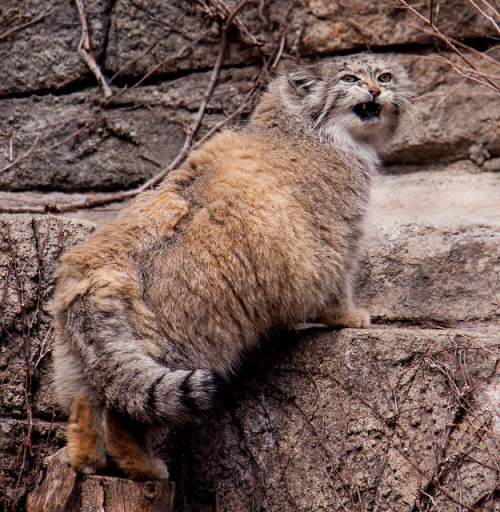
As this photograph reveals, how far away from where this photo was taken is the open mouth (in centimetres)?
391

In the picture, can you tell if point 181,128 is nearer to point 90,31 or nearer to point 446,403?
point 90,31

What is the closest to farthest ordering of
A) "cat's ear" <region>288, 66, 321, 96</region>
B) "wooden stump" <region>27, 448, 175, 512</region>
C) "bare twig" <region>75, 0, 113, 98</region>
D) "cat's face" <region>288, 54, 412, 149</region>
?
→ "wooden stump" <region>27, 448, 175, 512</region>, "cat's face" <region>288, 54, 412, 149</region>, "cat's ear" <region>288, 66, 321, 96</region>, "bare twig" <region>75, 0, 113, 98</region>

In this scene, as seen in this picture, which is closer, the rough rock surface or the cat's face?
the rough rock surface

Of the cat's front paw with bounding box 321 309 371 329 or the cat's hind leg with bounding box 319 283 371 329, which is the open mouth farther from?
the cat's front paw with bounding box 321 309 371 329

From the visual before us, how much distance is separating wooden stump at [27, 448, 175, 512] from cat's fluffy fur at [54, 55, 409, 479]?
0.26 feet

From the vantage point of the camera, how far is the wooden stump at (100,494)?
2775 mm

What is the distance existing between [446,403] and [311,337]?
0.76 m

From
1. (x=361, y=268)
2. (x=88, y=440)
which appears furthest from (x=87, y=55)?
(x=88, y=440)

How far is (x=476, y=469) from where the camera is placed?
2887 mm

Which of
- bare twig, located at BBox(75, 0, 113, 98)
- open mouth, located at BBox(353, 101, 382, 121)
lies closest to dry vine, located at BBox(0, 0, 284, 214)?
bare twig, located at BBox(75, 0, 113, 98)

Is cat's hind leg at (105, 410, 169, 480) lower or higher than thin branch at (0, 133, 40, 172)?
higher

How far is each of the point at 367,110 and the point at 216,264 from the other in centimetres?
149

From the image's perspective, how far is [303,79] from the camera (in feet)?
13.3

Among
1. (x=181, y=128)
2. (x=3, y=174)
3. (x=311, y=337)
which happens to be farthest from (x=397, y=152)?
(x=3, y=174)
